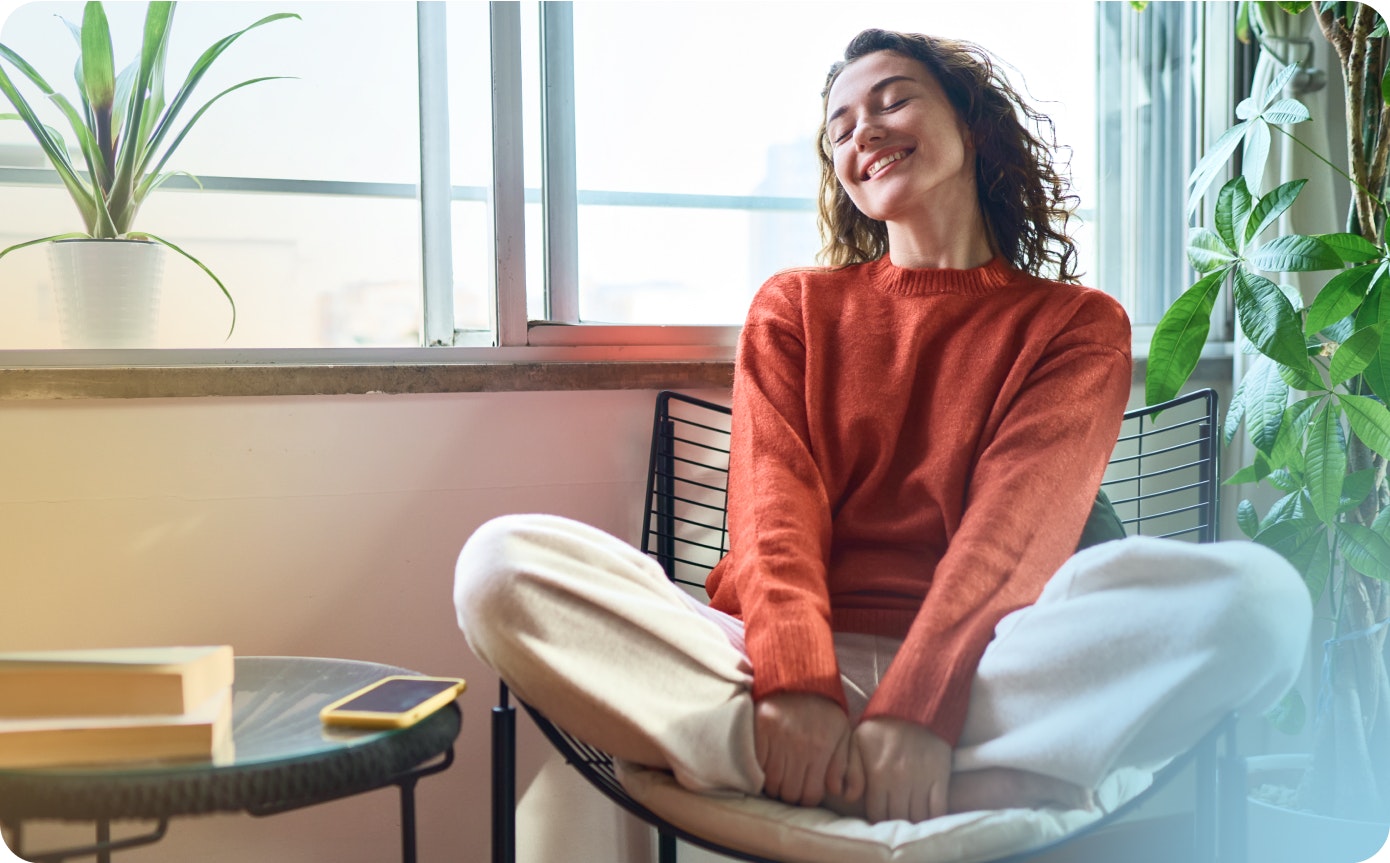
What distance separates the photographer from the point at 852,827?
0.83m

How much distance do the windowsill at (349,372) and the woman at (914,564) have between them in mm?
230

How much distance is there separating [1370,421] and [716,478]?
856 millimetres

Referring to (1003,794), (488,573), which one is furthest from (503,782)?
(1003,794)

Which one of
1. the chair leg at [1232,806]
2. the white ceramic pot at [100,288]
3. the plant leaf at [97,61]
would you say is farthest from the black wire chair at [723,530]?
the plant leaf at [97,61]

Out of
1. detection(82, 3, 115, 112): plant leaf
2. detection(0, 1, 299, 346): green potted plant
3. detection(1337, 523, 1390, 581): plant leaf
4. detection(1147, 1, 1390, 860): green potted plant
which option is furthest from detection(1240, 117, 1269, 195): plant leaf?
detection(82, 3, 115, 112): plant leaf

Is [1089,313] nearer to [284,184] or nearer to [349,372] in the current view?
[349,372]

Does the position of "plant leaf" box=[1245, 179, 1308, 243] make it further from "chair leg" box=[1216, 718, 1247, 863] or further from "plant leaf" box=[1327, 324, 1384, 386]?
"chair leg" box=[1216, 718, 1247, 863]

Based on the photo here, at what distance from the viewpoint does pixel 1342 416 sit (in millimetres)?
1554

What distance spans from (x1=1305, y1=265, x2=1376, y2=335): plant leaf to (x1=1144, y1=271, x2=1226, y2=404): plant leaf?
0.41ft

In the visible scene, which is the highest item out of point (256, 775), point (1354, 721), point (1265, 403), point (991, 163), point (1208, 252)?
point (991, 163)

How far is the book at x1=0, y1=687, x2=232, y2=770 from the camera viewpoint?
0.72m

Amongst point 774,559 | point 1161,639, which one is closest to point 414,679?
point 774,559

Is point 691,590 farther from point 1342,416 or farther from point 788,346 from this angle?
point 1342,416

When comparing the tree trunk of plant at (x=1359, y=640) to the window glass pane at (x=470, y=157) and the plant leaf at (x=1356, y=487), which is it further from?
the window glass pane at (x=470, y=157)
